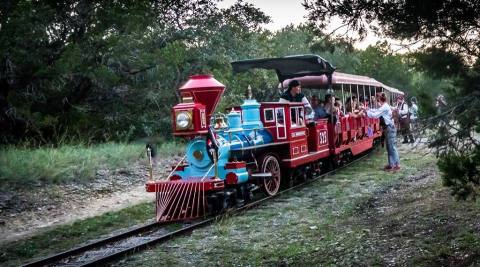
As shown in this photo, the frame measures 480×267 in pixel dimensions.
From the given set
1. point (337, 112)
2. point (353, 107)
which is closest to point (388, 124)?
point (337, 112)

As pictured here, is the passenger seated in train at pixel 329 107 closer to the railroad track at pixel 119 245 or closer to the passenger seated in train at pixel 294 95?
the passenger seated in train at pixel 294 95

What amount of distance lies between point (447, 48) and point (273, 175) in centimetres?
545

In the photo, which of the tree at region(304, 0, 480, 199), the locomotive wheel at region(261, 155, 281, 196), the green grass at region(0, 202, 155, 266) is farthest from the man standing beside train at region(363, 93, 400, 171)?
the tree at region(304, 0, 480, 199)

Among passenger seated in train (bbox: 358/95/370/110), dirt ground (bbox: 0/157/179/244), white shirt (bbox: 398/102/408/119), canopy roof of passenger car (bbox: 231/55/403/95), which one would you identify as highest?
canopy roof of passenger car (bbox: 231/55/403/95)

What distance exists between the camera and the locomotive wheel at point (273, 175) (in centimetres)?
1012

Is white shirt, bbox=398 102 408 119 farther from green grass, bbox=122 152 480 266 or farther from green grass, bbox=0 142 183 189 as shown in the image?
green grass, bbox=0 142 183 189

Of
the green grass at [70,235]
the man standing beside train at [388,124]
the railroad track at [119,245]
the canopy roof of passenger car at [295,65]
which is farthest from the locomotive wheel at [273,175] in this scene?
the man standing beside train at [388,124]

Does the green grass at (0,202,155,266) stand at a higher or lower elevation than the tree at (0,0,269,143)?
lower

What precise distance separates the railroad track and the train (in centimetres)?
40

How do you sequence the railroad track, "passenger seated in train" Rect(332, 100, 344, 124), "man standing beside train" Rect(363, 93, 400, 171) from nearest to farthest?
1. the railroad track
2. "man standing beside train" Rect(363, 93, 400, 171)
3. "passenger seated in train" Rect(332, 100, 344, 124)

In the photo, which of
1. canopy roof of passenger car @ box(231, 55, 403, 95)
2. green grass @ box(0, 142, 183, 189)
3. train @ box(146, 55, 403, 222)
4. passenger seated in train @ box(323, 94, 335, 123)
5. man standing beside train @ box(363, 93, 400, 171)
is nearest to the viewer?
train @ box(146, 55, 403, 222)

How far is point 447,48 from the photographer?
5.53 m

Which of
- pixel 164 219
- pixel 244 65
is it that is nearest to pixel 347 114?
pixel 244 65

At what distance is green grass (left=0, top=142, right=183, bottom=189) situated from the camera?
1107 cm
